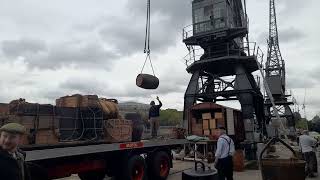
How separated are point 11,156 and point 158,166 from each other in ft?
27.9

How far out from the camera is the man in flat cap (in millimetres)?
3137

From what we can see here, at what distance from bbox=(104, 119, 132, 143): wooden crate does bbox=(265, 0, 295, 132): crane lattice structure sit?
36.3m

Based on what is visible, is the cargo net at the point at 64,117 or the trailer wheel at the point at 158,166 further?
the trailer wheel at the point at 158,166

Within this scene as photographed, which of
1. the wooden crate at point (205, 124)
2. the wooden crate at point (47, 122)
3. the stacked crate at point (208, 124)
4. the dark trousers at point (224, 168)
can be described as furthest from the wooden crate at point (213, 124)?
the wooden crate at point (47, 122)

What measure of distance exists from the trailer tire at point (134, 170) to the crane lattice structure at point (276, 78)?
1394 inches

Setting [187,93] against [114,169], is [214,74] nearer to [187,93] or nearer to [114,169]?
[187,93]

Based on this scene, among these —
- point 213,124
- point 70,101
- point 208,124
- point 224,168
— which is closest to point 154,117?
point 224,168

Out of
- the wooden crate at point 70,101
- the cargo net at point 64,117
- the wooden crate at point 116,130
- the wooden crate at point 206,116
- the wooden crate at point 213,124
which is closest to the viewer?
the cargo net at point 64,117

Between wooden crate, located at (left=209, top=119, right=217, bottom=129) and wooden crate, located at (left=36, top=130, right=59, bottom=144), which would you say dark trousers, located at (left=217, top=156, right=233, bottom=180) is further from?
wooden crate, located at (left=209, top=119, right=217, bottom=129)

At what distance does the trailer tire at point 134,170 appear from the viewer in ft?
32.1

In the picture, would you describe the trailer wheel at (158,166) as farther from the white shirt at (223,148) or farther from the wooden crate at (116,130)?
the white shirt at (223,148)

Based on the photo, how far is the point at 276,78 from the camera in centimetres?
5531

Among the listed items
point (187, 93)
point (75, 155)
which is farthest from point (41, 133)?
point (187, 93)

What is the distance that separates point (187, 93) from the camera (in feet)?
94.3
